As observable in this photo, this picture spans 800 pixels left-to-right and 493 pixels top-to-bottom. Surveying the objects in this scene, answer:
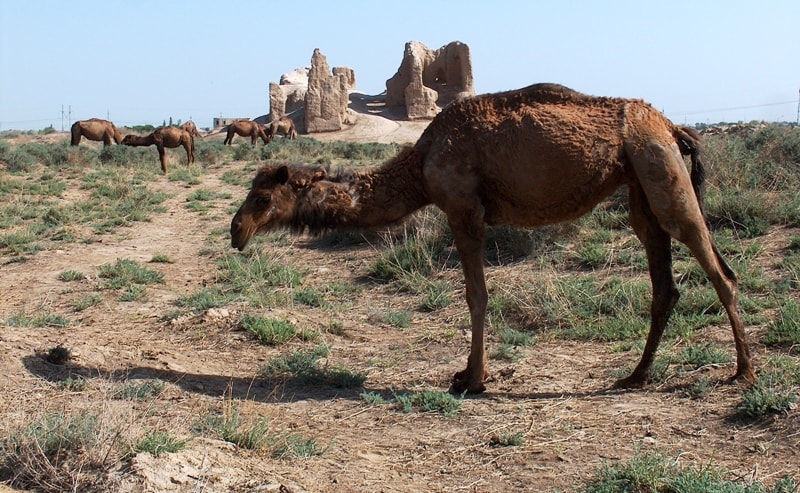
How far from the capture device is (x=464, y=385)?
21.2 ft

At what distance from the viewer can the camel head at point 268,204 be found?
664 centimetres

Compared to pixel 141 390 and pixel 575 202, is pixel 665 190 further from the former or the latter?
pixel 141 390

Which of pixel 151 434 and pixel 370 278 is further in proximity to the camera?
pixel 370 278

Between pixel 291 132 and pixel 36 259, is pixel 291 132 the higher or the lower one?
the higher one

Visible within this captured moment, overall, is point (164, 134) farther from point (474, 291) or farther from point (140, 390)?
point (474, 291)

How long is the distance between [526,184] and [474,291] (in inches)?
37.9

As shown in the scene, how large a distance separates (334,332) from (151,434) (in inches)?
166

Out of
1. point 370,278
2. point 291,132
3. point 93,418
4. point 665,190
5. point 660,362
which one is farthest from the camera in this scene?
point 291,132

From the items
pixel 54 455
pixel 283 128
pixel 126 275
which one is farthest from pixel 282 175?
pixel 283 128

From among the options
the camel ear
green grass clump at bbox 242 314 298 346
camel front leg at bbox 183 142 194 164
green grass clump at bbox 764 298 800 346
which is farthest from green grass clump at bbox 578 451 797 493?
camel front leg at bbox 183 142 194 164

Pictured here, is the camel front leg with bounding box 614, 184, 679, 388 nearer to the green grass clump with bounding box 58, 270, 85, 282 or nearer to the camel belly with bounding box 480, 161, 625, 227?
the camel belly with bounding box 480, 161, 625, 227

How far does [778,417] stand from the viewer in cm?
512

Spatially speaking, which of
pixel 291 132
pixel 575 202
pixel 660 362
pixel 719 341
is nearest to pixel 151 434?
pixel 575 202

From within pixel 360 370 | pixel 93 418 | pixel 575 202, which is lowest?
pixel 360 370
